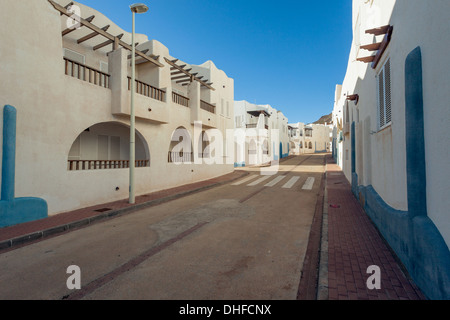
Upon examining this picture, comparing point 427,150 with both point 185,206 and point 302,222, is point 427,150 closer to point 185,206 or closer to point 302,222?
point 302,222

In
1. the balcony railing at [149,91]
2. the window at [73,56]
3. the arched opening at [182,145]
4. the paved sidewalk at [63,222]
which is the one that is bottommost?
the paved sidewalk at [63,222]

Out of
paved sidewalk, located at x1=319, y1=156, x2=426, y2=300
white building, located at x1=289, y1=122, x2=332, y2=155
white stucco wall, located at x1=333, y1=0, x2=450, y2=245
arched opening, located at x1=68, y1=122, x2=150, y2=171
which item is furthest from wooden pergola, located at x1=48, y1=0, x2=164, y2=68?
white building, located at x1=289, y1=122, x2=332, y2=155

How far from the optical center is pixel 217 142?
19297 mm

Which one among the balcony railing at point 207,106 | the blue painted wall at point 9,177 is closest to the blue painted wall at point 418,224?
the blue painted wall at point 9,177

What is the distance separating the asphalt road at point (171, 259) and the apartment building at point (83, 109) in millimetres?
2421

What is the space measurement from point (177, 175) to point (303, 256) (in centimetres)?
1026

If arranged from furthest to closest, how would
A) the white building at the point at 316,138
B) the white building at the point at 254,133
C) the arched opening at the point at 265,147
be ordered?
the white building at the point at 316,138 < the arched opening at the point at 265,147 < the white building at the point at 254,133

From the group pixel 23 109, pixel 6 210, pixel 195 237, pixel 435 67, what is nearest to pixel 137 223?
pixel 195 237

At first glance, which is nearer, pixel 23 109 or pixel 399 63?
pixel 399 63

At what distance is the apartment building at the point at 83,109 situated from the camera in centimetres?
646

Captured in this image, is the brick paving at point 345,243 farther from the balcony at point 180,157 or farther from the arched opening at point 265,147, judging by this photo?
the arched opening at point 265,147

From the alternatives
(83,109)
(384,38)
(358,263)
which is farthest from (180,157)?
(358,263)

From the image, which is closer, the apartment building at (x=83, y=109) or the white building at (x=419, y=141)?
the white building at (x=419, y=141)

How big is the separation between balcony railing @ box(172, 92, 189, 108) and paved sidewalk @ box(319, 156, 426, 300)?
11.0 m
